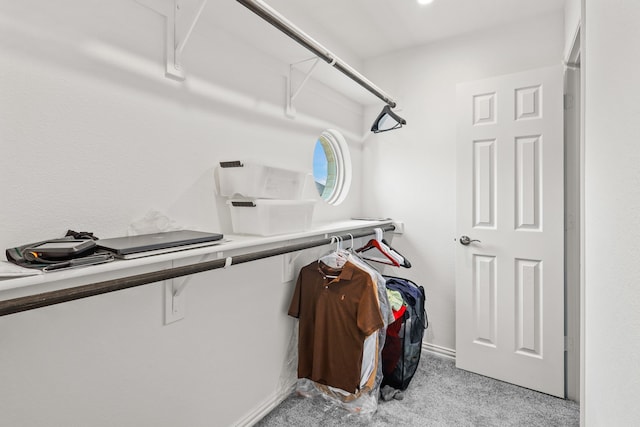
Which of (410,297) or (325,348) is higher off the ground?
(410,297)

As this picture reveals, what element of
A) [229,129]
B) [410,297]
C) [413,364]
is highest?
[229,129]

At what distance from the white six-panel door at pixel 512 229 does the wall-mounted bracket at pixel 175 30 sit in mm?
1912

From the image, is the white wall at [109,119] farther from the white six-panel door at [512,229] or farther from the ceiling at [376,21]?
the white six-panel door at [512,229]

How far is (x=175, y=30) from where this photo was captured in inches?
54.2

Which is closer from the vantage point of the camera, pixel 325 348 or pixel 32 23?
pixel 32 23

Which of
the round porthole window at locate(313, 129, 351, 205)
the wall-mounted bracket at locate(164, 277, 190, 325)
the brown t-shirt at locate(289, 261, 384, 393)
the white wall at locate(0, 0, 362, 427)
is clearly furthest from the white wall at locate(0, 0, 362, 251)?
the round porthole window at locate(313, 129, 351, 205)

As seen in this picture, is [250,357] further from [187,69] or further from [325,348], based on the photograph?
[187,69]

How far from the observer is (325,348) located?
192cm

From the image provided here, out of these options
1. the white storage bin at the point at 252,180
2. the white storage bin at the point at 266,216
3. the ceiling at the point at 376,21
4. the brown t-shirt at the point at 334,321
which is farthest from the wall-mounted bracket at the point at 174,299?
the ceiling at the point at 376,21

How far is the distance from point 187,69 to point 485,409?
2454 mm

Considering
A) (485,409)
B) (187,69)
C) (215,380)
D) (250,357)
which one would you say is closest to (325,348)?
(250,357)

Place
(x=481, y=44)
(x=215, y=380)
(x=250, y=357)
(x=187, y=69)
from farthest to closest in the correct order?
1. (x=481, y=44)
2. (x=250, y=357)
3. (x=215, y=380)
4. (x=187, y=69)

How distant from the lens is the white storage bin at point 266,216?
149cm
